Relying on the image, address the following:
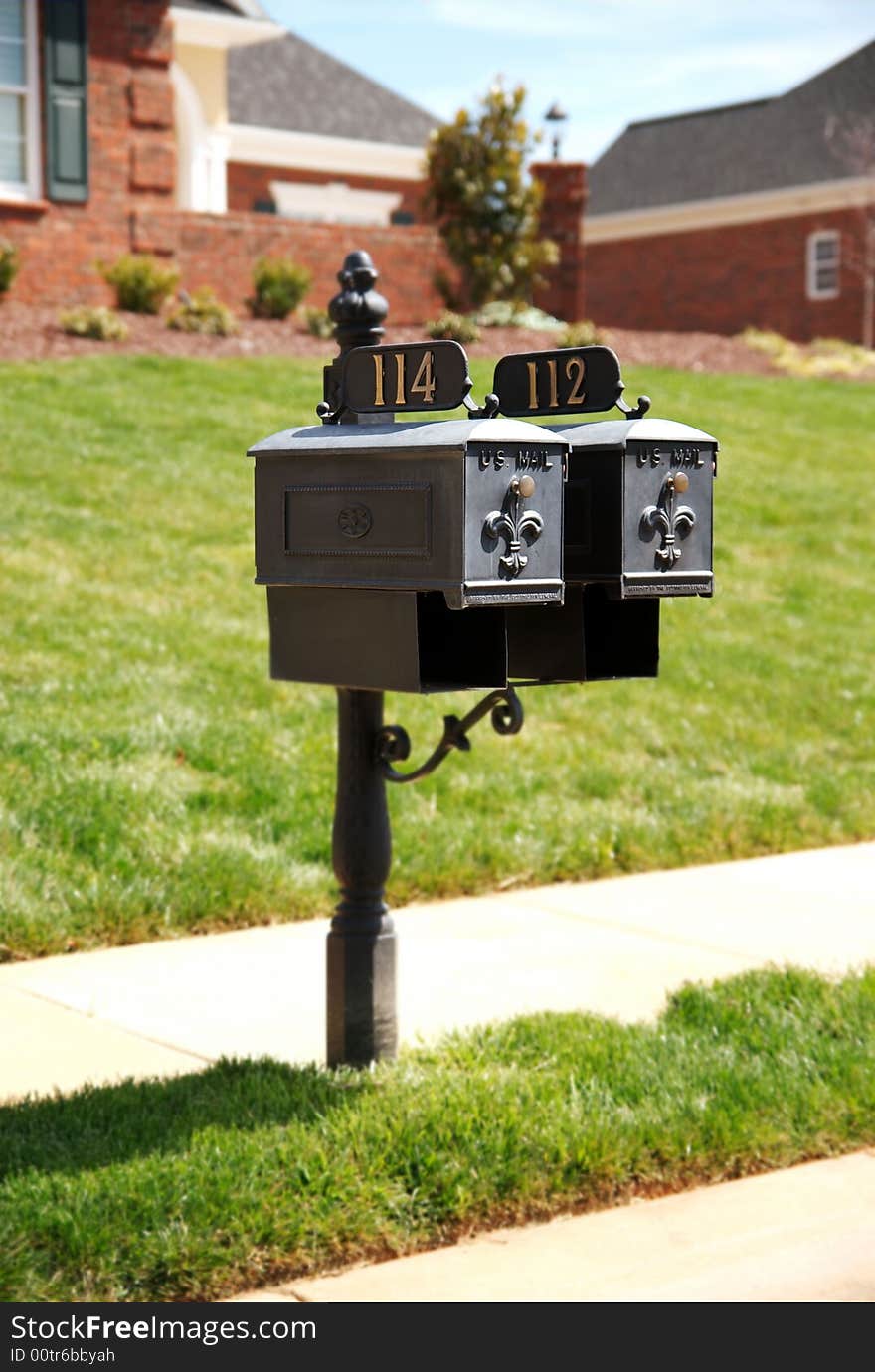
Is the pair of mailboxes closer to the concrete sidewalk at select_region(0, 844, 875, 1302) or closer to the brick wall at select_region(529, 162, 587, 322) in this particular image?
the concrete sidewalk at select_region(0, 844, 875, 1302)

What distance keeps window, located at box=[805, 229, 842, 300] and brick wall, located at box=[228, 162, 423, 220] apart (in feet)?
23.9

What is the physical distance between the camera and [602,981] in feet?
17.4

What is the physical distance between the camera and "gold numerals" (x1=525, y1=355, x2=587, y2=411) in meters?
3.90

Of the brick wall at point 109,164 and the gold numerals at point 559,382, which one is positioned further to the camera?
the brick wall at point 109,164

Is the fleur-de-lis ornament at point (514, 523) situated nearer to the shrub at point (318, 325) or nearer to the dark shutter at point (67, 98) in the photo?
the shrub at point (318, 325)

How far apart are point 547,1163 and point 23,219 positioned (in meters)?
13.9

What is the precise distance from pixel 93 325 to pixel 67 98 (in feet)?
10.4

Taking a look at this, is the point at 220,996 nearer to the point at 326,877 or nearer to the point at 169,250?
the point at 326,877

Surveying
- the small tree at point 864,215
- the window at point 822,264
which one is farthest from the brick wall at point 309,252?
the window at point 822,264

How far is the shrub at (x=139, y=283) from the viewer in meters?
15.5

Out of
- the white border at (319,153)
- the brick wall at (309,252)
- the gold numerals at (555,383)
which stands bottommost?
the gold numerals at (555,383)

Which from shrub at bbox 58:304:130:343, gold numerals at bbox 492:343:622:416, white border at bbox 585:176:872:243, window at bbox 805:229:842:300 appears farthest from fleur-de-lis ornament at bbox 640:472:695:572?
window at bbox 805:229:842:300

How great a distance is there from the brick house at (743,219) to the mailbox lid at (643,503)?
27276 millimetres

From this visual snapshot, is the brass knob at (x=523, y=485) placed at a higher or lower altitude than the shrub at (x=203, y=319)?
lower
